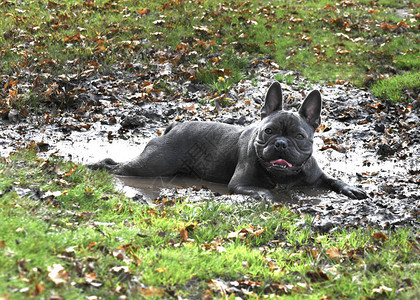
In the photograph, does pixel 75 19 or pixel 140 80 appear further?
pixel 75 19

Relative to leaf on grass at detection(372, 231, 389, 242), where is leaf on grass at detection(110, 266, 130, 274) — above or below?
above

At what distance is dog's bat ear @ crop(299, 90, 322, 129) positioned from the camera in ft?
23.3

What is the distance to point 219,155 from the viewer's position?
784 cm

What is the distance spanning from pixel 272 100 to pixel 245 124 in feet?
9.77

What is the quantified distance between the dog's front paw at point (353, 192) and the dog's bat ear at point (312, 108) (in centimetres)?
104

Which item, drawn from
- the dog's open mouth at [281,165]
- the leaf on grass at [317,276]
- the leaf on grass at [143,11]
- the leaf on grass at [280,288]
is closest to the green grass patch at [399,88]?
the dog's open mouth at [281,165]

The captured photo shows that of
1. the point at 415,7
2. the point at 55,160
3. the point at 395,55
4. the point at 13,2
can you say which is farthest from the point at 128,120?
the point at 415,7

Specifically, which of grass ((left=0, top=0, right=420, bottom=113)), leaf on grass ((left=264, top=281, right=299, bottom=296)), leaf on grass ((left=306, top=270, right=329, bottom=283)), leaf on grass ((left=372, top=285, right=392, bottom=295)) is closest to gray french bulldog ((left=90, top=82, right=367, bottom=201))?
leaf on grass ((left=306, top=270, right=329, bottom=283))

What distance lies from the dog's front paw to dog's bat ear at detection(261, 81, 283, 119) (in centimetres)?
156

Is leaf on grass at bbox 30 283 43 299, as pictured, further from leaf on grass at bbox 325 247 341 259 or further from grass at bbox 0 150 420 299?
leaf on grass at bbox 325 247 341 259

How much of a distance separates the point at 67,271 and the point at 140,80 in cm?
906

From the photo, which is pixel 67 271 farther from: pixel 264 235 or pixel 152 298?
pixel 264 235

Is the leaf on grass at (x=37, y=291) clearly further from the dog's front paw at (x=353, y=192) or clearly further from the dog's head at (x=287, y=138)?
the dog's front paw at (x=353, y=192)

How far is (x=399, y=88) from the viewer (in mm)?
11055
